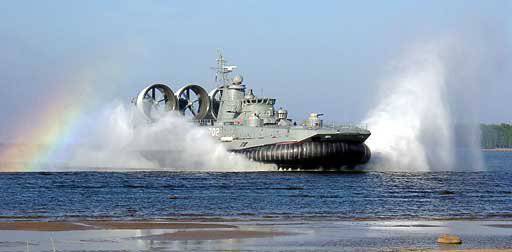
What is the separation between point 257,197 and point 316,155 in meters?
14.0

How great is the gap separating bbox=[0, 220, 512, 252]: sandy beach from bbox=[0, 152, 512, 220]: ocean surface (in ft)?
7.18

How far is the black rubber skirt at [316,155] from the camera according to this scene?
42562 millimetres

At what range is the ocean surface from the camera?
23.5 m

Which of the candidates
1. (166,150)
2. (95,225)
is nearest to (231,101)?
(166,150)

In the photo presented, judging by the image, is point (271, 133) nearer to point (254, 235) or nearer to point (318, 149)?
point (318, 149)

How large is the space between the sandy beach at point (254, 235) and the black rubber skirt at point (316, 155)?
21.2 metres

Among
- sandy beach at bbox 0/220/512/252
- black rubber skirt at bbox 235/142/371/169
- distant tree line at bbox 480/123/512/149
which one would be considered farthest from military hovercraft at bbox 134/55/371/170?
distant tree line at bbox 480/123/512/149

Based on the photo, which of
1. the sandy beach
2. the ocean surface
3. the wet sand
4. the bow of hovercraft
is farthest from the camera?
the bow of hovercraft

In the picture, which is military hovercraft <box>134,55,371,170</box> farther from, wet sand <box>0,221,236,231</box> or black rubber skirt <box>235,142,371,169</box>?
wet sand <box>0,221,236,231</box>

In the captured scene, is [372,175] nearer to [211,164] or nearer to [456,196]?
[211,164]

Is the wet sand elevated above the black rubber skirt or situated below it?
below

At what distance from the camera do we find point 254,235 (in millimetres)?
17672

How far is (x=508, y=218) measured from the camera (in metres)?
22.2

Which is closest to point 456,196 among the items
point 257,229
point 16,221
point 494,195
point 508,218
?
point 494,195
